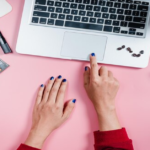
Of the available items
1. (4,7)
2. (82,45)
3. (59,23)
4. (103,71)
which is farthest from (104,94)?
(4,7)

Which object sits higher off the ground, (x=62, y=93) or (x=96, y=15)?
(x=96, y=15)

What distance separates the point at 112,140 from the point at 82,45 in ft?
1.09

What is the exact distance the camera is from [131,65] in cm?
76

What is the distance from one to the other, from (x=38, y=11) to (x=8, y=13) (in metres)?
0.13

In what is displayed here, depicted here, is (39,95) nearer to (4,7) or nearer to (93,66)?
(93,66)

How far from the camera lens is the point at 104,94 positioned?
30.6 inches

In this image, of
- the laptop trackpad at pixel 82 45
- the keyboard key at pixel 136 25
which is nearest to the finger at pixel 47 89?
the laptop trackpad at pixel 82 45

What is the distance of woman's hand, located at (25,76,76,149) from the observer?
0.79 m

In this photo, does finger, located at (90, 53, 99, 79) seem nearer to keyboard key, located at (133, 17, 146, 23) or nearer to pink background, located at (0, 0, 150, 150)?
pink background, located at (0, 0, 150, 150)

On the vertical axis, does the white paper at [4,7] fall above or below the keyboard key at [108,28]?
above

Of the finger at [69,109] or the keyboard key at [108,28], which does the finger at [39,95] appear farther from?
the keyboard key at [108,28]

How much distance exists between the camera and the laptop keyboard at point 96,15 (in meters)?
0.74

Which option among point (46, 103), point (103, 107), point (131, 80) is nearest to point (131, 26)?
point (131, 80)

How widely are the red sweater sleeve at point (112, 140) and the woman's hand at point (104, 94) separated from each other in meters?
0.02
